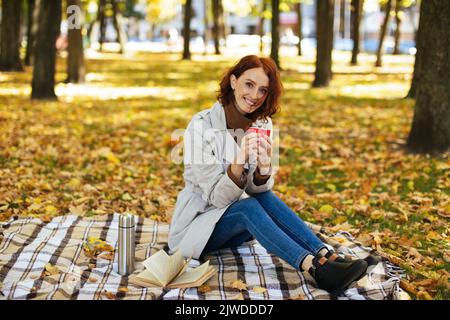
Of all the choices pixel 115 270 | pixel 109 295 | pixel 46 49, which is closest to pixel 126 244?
pixel 115 270

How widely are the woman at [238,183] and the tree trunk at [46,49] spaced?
984 cm

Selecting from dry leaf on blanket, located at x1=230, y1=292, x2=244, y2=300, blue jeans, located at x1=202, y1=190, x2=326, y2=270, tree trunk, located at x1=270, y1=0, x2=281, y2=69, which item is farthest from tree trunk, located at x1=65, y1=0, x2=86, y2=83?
dry leaf on blanket, located at x1=230, y1=292, x2=244, y2=300

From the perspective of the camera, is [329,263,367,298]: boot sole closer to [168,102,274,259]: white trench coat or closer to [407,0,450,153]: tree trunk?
[168,102,274,259]: white trench coat

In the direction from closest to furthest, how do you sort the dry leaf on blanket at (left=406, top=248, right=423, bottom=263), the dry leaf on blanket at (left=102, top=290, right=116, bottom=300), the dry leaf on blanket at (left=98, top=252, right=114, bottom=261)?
the dry leaf on blanket at (left=102, top=290, right=116, bottom=300) < the dry leaf on blanket at (left=98, top=252, right=114, bottom=261) < the dry leaf on blanket at (left=406, top=248, right=423, bottom=263)

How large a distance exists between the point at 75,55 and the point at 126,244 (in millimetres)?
13274

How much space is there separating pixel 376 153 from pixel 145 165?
10.1ft

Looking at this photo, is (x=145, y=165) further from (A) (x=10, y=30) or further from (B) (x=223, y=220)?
(A) (x=10, y=30)

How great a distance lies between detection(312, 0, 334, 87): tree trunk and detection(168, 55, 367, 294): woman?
1240 cm

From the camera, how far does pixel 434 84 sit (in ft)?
27.7

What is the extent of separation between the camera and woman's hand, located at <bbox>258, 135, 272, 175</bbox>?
4344mm

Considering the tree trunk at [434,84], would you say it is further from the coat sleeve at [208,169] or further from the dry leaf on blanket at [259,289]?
the dry leaf on blanket at [259,289]

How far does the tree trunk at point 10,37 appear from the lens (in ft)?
65.8

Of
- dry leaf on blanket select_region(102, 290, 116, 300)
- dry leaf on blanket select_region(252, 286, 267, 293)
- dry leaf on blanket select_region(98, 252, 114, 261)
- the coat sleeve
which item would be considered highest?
the coat sleeve
